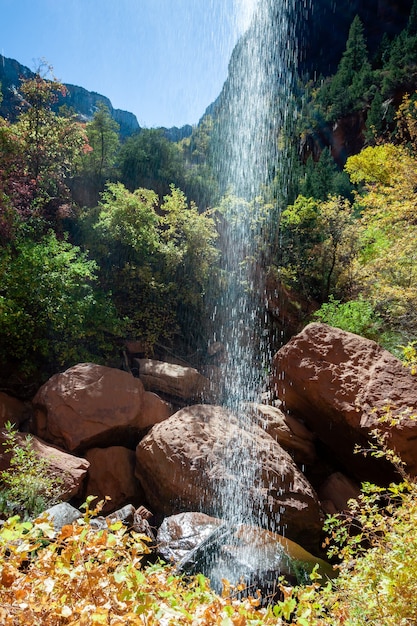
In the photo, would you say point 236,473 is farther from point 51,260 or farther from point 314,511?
point 51,260

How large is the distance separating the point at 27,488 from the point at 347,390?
4725 mm

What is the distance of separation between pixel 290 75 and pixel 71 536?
49.1 meters

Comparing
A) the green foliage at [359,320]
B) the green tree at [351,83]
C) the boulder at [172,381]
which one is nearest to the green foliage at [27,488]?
the boulder at [172,381]

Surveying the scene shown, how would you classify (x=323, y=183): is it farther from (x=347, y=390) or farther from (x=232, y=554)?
(x=232, y=554)

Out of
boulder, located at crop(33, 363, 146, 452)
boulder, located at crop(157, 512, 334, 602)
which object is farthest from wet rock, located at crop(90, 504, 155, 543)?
boulder, located at crop(33, 363, 146, 452)

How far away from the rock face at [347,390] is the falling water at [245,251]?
1224 mm

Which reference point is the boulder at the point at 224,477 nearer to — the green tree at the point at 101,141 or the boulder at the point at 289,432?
the boulder at the point at 289,432

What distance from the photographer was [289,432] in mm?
7090

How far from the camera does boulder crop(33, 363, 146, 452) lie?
623 centimetres

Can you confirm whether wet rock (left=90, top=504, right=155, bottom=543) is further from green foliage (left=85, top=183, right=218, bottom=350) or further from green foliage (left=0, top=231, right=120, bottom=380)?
green foliage (left=85, top=183, right=218, bottom=350)

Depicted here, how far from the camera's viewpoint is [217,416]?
21.6ft

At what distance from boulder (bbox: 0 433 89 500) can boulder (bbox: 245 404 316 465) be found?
3.23m

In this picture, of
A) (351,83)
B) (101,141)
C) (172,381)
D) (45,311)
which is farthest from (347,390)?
(351,83)

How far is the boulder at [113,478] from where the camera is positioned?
19.7ft
